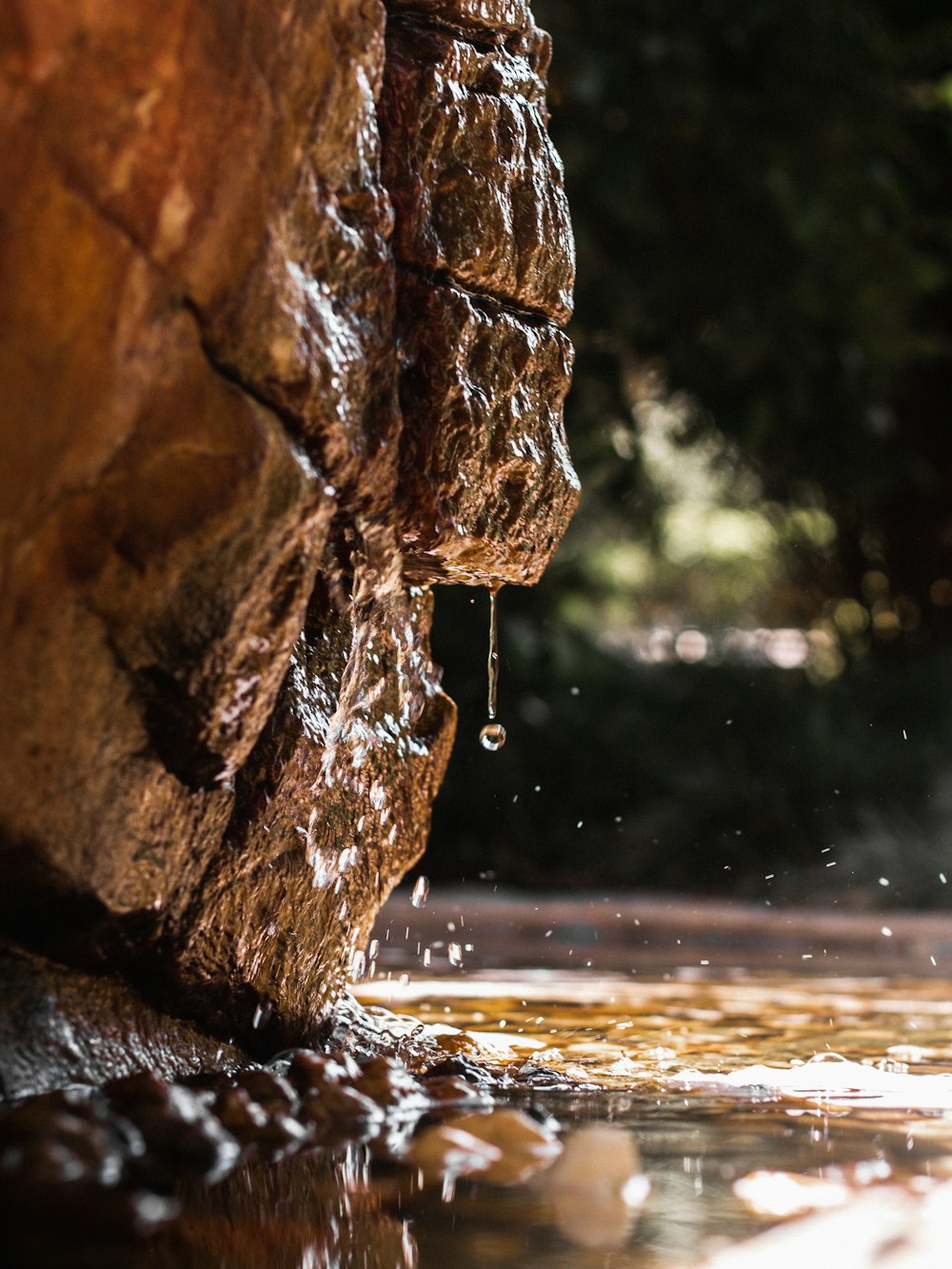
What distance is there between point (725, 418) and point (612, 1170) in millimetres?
7220

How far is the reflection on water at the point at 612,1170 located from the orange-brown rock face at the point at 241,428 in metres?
0.38

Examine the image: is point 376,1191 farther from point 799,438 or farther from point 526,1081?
point 799,438

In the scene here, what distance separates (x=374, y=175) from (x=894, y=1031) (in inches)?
83.2

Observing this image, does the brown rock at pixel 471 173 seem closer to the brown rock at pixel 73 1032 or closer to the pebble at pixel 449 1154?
the brown rock at pixel 73 1032

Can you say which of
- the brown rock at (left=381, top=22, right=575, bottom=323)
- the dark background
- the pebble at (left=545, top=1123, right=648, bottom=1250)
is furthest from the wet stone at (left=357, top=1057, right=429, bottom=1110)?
the dark background

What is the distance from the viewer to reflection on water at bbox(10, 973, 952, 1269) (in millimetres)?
→ 1649

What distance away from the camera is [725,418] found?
8891mm

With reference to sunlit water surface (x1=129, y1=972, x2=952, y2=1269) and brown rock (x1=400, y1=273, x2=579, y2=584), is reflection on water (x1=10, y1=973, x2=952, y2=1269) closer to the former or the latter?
sunlit water surface (x1=129, y1=972, x2=952, y2=1269)

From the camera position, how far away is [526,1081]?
276 cm

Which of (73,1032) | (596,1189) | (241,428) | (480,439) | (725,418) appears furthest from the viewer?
(725,418)

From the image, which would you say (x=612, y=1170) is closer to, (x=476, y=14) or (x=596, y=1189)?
(x=596, y=1189)

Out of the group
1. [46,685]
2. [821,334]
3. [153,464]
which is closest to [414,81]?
[153,464]

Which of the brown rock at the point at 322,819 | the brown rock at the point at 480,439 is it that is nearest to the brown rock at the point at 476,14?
the brown rock at the point at 480,439

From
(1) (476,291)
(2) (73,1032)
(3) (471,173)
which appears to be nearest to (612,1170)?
(2) (73,1032)
